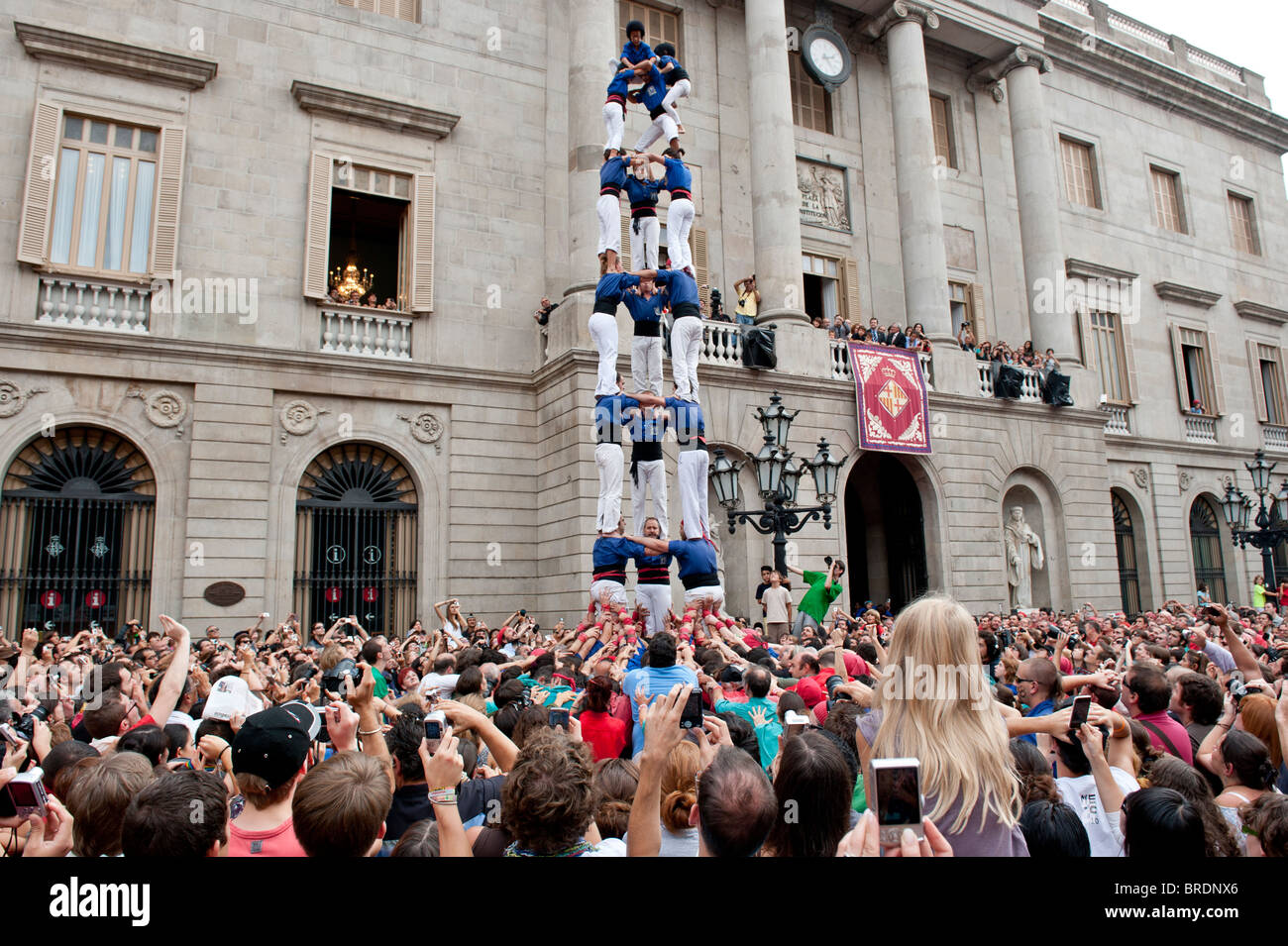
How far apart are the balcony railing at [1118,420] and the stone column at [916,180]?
850 centimetres

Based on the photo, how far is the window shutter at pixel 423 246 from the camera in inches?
769

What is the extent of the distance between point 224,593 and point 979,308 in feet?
71.7

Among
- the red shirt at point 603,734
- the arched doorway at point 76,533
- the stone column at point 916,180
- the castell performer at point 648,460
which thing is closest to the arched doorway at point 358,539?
the arched doorway at point 76,533

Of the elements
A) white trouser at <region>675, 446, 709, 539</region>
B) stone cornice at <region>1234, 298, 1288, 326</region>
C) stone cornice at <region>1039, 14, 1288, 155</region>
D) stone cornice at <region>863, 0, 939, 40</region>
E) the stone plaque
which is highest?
stone cornice at <region>1039, 14, 1288, 155</region>

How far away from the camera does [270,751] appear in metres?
3.54

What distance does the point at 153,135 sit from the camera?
58.9 ft

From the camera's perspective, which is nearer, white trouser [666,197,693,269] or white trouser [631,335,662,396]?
white trouser [631,335,662,396]

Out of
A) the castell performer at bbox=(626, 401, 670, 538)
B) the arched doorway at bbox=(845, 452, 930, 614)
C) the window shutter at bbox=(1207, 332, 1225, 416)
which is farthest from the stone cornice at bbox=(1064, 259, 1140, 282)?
the castell performer at bbox=(626, 401, 670, 538)

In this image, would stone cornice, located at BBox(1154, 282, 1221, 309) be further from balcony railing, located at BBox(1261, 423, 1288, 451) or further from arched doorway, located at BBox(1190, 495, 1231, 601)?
arched doorway, located at BBox(1190, 495, 1231, 601)

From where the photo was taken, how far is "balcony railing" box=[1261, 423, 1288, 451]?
33.2m

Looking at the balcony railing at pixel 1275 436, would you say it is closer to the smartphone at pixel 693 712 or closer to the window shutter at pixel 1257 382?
the window shutter at pixel 1257 382

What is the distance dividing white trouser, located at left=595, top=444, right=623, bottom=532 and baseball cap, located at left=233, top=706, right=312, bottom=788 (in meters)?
7.44

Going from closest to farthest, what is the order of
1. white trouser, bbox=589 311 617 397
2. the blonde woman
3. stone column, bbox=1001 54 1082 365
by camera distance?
1. the blonde woman
2. white trouser, bbox=589 311 617 397
3. stone column, bbox=1001 54 1082 365

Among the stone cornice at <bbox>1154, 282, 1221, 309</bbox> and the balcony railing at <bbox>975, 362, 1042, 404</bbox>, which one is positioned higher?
the stone cornice at <bbox>1154, 282, 1221, 309</bbox>
